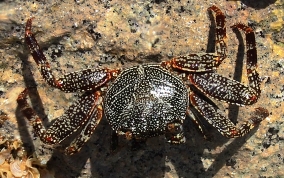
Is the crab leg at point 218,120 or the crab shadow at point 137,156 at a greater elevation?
the crab leg at point 218,120

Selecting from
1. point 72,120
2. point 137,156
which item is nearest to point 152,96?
point 72,120

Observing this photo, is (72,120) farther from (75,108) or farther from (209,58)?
(209,58)

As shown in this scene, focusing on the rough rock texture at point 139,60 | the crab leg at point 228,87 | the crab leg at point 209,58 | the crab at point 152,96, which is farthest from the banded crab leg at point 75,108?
the crab leg at point 228,87

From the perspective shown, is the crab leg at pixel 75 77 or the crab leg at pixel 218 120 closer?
the crab leg at pixel 75 77

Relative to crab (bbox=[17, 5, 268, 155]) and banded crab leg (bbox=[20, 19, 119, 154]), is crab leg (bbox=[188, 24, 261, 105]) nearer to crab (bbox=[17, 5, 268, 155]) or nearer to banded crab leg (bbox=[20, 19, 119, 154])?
crab (bbox=[17, 5, 268, 155])

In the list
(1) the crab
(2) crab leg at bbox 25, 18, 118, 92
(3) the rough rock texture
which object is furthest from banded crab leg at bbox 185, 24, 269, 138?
(2) crab leg at bbox 25, 18, 118, 92

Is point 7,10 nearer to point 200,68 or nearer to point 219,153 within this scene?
point 200,68

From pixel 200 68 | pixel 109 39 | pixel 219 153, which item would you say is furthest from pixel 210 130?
pixel 109 39

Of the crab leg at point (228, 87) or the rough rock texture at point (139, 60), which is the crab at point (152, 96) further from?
the rough rock texture at point (139, 60)
